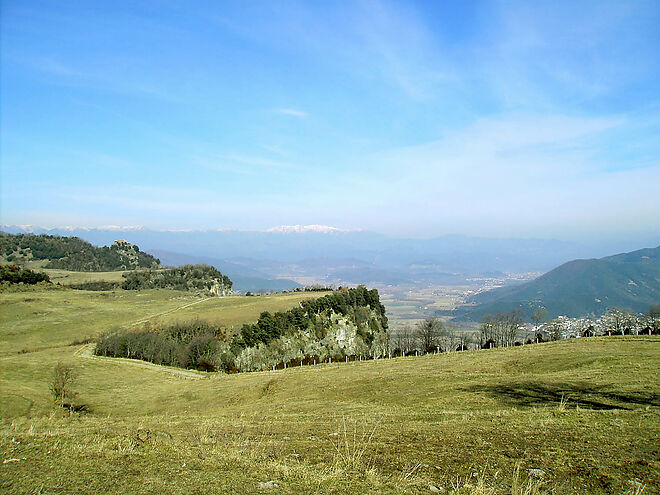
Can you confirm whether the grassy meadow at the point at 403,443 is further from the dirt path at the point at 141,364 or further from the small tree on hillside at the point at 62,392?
the dirt path at the point at 141,364

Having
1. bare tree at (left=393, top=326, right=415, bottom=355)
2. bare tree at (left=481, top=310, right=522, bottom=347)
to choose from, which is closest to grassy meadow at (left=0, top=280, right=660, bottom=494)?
bare tree at (left=393, top=326, right=415, bottom=355)

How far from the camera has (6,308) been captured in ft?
295

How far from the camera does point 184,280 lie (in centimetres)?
16325

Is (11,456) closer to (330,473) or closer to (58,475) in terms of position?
(58,475)

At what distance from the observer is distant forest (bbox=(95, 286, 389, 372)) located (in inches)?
2852

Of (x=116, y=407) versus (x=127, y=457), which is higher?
(x=127, y=457)

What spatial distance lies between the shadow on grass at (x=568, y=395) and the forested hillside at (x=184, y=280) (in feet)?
488

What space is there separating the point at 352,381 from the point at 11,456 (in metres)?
23.3

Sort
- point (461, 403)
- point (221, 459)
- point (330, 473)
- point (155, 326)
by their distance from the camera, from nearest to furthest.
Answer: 1. point (330, 473)
2. point (221, 459)
3. point (461, 403)
4. point (155, 326)

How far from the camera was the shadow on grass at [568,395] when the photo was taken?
14.1 meters

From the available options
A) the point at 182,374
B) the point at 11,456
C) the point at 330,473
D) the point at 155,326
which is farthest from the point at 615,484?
the point at 155,326

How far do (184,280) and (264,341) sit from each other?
308 feet

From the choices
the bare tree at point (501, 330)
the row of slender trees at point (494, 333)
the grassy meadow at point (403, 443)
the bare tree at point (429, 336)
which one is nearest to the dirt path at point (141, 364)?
the grassy meadow at point (403, 443)

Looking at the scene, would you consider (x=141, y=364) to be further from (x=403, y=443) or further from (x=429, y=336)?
(x=403, y=443)
